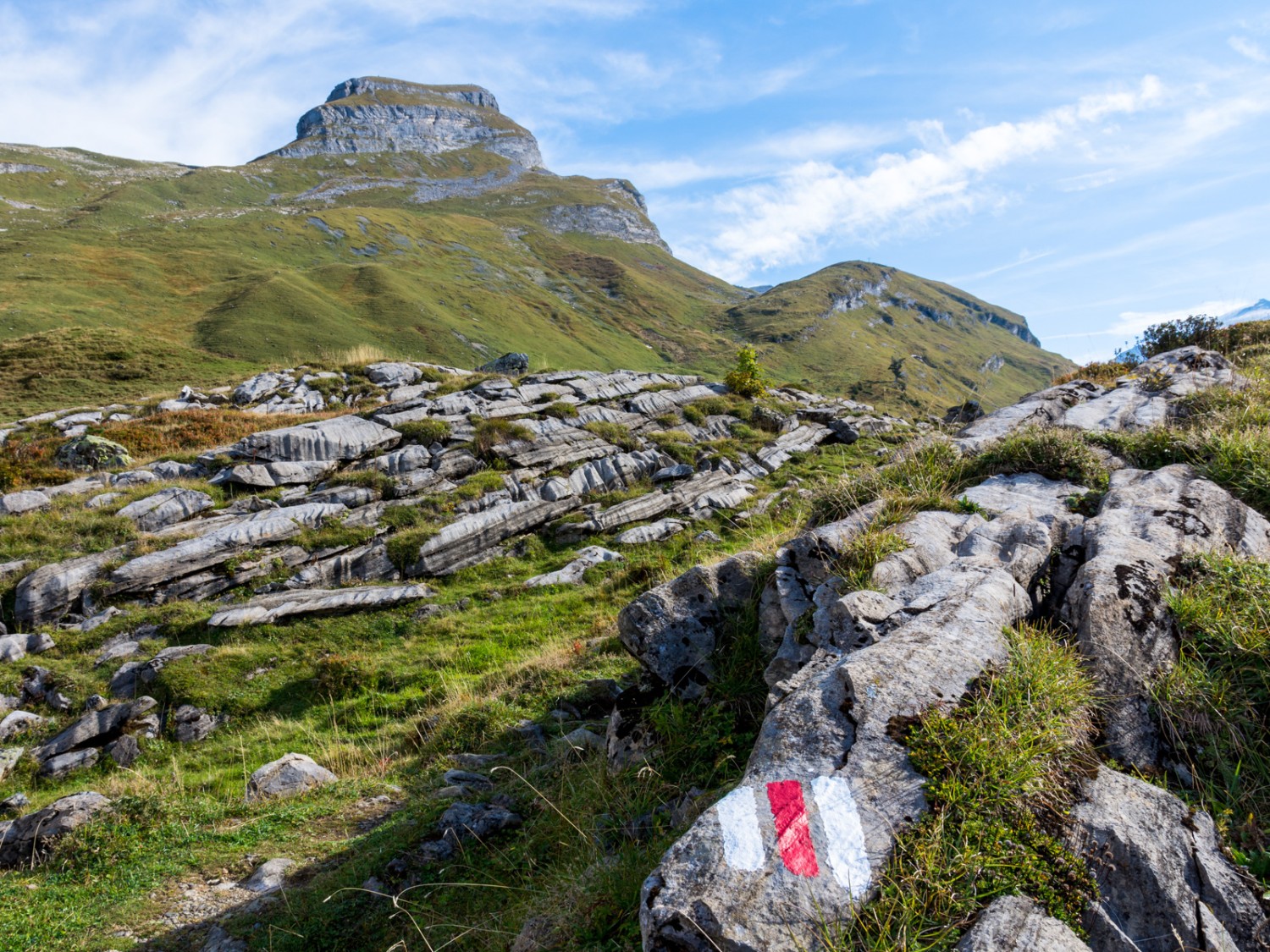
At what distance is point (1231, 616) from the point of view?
5.53 metres

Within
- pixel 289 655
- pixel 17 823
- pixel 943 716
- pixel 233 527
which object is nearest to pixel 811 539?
pixel 943 716

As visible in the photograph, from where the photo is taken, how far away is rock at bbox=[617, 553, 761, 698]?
838cm

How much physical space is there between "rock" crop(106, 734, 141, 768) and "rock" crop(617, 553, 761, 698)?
1111 centimetres

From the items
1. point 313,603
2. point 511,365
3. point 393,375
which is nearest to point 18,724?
point 313,603

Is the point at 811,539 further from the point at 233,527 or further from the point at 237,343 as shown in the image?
the point at 237,343

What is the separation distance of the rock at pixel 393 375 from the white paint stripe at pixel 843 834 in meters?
40.3

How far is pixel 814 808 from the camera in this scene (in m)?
4.05

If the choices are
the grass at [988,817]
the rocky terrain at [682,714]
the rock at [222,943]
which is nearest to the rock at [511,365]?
the rocky terrain at [682,714]

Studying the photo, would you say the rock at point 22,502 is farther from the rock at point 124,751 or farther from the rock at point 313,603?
the rock at point 124,751

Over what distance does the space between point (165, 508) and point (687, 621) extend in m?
21.5

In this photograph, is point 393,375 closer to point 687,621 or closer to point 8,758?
point 8,758

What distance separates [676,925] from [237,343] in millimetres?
87373

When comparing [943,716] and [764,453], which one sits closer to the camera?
[943,716]

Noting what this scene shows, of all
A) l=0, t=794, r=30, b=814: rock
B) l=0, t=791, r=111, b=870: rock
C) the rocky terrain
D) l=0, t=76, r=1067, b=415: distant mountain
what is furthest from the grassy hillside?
l=0, t=794, r=30, b=814: rock
